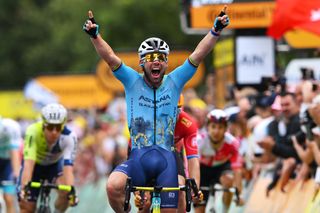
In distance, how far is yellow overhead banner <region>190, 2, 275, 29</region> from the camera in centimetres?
2361

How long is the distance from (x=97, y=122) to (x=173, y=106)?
27.1 m

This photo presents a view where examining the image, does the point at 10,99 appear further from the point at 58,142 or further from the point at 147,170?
the point at 147,170

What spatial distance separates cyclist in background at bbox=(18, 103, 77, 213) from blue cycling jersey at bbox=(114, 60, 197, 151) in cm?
315

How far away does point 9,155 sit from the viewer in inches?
742

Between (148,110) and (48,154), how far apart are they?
14.1 ft

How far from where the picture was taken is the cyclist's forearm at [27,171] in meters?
15.7

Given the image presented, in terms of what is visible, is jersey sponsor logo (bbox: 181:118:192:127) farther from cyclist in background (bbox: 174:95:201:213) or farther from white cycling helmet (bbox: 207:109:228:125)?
white cycling helmet (bbox: 207:109:228:125)

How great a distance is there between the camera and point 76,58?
246 ft

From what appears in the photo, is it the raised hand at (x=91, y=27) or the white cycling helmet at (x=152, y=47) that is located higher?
the raised hand at (x=91, y=27)

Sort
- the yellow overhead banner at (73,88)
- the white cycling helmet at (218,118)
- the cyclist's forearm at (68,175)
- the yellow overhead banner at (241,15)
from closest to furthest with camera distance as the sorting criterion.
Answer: the cyclist's forearm at (68,175)
the white cycling helmet at (218,118)
the yellow overhead banner at (241,15)
the yellow overhead banner at (73,88)

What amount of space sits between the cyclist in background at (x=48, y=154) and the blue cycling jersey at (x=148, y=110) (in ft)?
10.3

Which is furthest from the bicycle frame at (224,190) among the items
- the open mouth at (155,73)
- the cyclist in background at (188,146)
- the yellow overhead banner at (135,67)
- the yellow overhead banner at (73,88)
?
the yellow overhead banner at (73,88)

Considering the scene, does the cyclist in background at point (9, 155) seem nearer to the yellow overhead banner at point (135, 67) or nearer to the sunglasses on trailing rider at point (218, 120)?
the sunglasses on trailing rider at point (218, 120)

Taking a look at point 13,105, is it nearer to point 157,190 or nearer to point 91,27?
point 91,27
